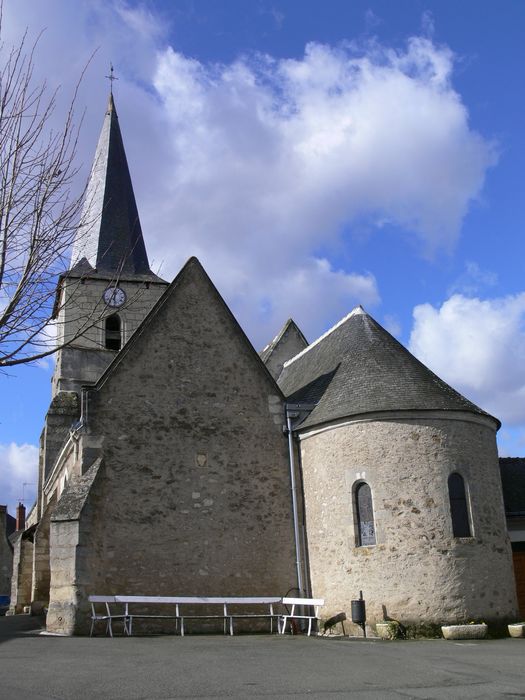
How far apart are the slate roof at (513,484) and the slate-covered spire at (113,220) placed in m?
16.0

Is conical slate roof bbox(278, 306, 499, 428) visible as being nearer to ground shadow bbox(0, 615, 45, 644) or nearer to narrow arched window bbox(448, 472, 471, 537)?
narrow arched window bbox(448, 472, 471, 537)

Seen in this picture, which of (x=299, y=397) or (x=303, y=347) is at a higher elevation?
(x=303, y=347)

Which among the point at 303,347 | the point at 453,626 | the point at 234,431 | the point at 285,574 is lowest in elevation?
the point at 453,626

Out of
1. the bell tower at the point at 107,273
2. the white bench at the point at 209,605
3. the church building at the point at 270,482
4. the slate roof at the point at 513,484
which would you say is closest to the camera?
the white bench at the point at 209,605

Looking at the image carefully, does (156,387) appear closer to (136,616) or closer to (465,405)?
(136,616)

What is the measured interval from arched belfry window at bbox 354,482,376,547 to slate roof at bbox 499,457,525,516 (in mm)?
4449

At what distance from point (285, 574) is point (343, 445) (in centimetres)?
321

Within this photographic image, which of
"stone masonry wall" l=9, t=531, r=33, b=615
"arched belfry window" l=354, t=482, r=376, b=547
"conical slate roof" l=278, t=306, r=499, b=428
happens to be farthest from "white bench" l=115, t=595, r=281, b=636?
"stone masonry wall" l=9, t=531, r=33, b=615

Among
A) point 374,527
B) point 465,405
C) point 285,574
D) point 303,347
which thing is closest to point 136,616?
point 285,574

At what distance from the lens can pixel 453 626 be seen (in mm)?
Answer: 14359

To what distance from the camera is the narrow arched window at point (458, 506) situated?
15547 millimetres

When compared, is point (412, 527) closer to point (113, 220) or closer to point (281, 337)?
point (281, 337)

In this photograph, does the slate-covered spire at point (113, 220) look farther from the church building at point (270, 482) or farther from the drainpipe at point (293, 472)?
the drainpipe at point (293, 472)

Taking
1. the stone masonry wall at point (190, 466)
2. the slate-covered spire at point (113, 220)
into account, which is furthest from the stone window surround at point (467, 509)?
the slate-covered spire at point (113, 220)
